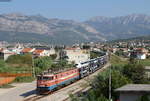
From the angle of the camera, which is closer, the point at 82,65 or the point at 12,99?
the point at 12,99

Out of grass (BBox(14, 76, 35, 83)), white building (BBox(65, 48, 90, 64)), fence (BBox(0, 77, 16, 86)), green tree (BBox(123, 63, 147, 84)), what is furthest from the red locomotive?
white building (BBox(65, 48, 90, 64))

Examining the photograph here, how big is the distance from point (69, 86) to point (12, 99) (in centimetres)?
1109

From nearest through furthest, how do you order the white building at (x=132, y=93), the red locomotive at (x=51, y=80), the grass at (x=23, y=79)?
1. the white building at (x=132, y=93)
2. the red locomotive at (x=51, y=80)
3. the grass at (x=23, y=79)

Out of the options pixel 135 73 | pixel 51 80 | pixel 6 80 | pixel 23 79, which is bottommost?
pixel 23 79

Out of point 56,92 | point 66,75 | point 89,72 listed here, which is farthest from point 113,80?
point 89,72

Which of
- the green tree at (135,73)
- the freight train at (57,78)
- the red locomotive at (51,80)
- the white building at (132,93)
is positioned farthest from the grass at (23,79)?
the white building at (132,93)

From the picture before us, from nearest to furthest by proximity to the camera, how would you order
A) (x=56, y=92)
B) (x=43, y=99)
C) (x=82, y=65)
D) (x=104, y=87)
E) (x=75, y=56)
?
1. (x=104, y=87)
2. (x=43, y=99)
3. (x=56, y=92)
4. (x=82, y=65)
5. (x=75, y=56)

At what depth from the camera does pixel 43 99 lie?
1560 inches

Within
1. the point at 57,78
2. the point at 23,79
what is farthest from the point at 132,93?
the point at 23,79

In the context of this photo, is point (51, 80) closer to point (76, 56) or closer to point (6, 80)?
point (6, 80)

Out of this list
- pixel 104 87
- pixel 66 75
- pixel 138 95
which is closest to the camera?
pixel 138 95

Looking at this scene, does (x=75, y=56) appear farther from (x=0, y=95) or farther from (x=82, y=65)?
(x=0, y=95)

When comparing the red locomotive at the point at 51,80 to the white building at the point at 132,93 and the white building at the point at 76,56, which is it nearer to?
the white building at the point at 132,93

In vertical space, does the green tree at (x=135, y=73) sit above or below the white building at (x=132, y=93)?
below
